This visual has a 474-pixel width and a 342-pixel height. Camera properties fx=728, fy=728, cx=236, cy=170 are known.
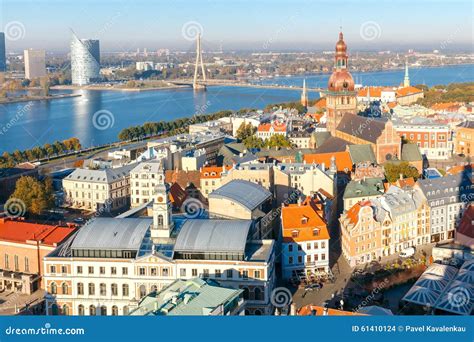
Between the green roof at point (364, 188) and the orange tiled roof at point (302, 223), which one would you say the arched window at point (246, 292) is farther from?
the green roof at point (364, 188)

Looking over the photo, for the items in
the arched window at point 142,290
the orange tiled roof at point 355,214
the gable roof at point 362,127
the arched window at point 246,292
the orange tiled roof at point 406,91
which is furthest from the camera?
the orange tiled roof at point 406,91

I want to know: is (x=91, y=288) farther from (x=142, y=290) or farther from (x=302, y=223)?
(x=302, y=223)

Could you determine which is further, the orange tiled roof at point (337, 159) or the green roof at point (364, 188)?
the orange tiled roof at point (337, 159)

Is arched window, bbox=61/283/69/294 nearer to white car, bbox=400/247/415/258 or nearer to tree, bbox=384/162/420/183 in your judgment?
white car, bbox=400/247/415/258

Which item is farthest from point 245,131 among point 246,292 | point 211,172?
point 246,292

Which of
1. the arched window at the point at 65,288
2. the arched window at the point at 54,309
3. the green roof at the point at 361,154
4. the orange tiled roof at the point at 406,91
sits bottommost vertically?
the arched window at the point at 54,309

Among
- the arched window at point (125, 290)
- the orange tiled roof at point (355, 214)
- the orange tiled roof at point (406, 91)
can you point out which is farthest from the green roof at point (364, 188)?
the orange tiled roof at point (406, 91)

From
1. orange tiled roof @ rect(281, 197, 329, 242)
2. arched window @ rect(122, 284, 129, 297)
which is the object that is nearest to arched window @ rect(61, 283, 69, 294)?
arched window @ rect(122, 284, 129, 297)
